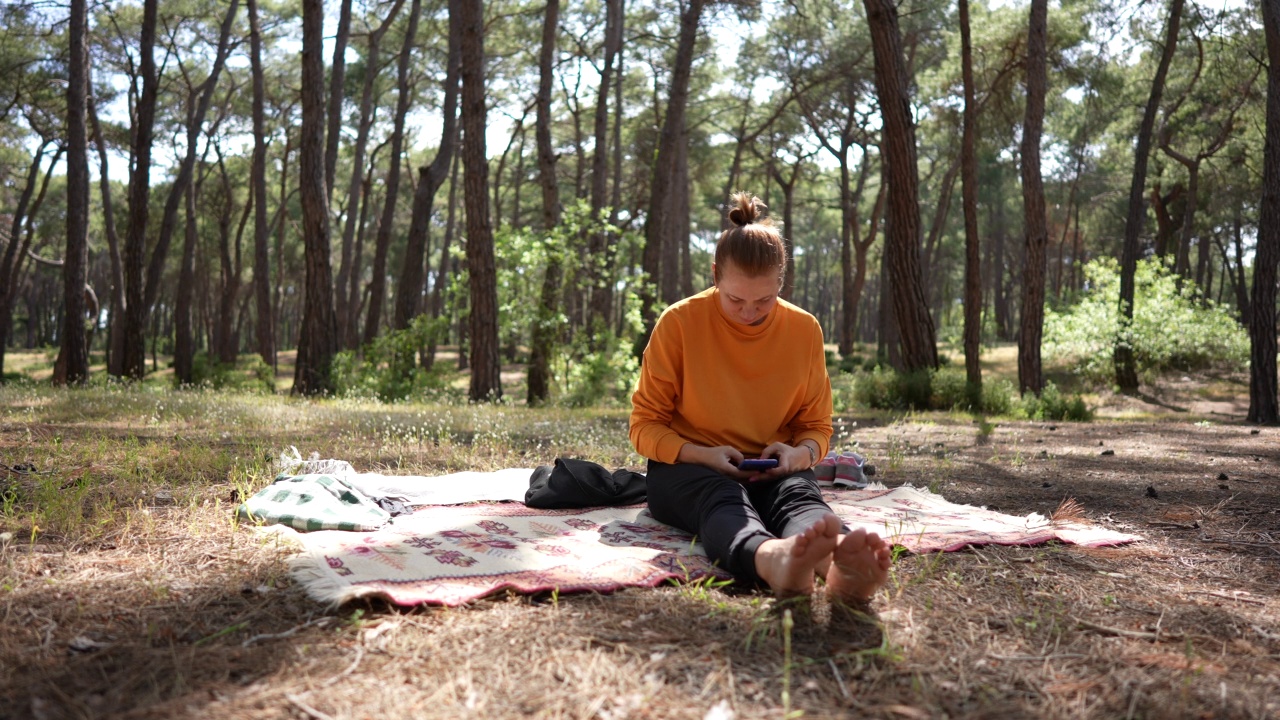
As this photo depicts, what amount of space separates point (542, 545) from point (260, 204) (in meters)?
16.4

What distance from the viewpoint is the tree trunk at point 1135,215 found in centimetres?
1412

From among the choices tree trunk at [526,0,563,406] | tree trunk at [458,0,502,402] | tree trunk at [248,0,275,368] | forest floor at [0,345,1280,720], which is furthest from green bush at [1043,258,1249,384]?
tree trunk at [248,0,275,368]

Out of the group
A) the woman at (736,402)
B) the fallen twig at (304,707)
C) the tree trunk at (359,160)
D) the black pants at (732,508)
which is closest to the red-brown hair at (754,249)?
the woman at (736,402)

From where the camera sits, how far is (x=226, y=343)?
25.7m

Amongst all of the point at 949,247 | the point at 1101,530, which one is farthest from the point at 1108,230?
the point at 1101,530

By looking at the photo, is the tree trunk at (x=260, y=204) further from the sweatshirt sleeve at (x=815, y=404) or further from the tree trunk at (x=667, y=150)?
the sweatshirt sleeve at (x=815, y=404)

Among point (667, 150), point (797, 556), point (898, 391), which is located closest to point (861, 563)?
point (797, 556)

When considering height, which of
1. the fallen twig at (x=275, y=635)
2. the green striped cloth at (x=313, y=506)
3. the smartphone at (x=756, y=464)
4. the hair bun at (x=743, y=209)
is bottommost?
the fallen twig at (x=275, y=635)

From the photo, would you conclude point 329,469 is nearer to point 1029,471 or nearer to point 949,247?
point 1029,471

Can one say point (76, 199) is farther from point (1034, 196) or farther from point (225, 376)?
point (1034, 196)

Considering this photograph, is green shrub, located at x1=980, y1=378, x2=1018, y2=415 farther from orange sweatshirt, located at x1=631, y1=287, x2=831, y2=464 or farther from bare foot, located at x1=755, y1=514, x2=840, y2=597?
bare foot, located at x1=755, y1=514, x2=840, y2=597

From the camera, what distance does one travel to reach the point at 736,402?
3.53 m

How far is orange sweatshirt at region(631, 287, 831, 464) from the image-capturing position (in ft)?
11.5

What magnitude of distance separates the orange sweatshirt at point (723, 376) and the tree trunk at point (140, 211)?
41.7 feet
